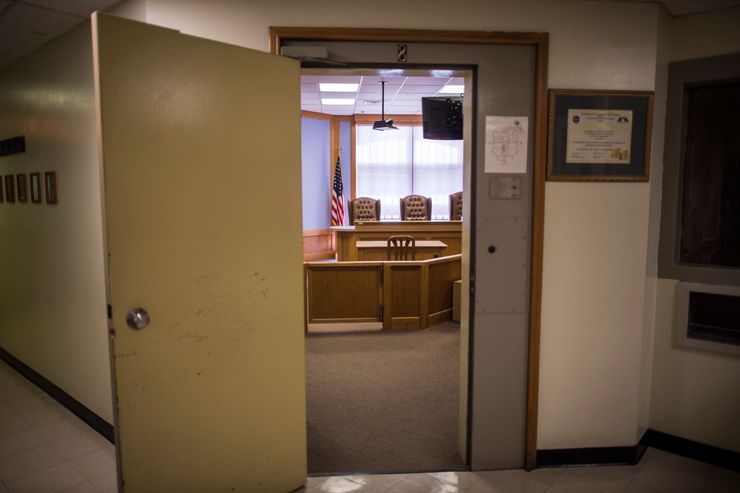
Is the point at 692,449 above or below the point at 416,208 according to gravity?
below

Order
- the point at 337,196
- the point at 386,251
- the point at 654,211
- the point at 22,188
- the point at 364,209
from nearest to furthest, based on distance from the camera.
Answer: the point at 654,211 → the point at 22,188 → the point at 386,251 → the point at 364,209 → the point at 337,196

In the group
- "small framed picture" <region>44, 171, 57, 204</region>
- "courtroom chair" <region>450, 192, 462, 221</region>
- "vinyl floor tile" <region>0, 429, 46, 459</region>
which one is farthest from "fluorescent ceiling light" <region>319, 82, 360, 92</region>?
"vinyl floor tile" <region>0, 429, 46, 459</region>

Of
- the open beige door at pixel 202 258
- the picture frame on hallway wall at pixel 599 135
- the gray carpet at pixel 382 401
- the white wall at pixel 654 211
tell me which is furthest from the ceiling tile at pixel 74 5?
the white wall at pixel 654 211

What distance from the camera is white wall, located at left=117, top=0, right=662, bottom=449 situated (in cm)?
227

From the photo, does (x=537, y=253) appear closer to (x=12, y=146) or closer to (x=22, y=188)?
(x=22, y=188)

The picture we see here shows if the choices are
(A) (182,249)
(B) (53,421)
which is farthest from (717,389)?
(B) (53,421)

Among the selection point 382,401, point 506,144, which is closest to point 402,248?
point 382,401

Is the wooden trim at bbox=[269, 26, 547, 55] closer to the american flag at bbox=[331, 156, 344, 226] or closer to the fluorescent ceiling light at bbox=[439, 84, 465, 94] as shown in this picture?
the fluorescent ceiling light at bbox=[439, 84, 465, 94]

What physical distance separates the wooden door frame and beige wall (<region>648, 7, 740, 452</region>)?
816mm

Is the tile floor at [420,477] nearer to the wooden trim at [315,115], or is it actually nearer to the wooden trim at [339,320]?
the wooden trim at [339,320]

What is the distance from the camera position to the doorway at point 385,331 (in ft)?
8.68

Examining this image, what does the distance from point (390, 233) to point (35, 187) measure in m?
5.00

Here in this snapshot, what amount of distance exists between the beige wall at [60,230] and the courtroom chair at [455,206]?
23.3ft

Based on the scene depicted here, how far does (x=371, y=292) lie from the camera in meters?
5.00
